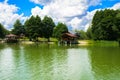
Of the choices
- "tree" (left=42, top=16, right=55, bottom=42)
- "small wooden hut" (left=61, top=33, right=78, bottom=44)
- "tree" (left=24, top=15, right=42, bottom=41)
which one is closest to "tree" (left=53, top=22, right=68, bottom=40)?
"tree" (left=42, top=16, right=55, bottom=42)

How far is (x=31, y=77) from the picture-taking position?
832 inches

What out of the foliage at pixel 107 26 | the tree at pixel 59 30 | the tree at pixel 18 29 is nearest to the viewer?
the foliage at pixel 107 26

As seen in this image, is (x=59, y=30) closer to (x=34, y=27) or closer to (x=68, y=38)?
(x=68, y=38)

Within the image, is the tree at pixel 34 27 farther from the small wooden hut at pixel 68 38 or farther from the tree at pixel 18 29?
the small wooden hut at pixel 68 38

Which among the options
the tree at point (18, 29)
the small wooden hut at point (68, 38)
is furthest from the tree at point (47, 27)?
the small wooden hut at point (68, 38)

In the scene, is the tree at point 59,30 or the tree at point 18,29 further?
the tree at point 18,29

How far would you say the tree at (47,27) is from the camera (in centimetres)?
10988

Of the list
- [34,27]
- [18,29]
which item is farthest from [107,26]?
[18,29]

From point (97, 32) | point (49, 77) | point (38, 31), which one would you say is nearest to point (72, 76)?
point (49, 77)

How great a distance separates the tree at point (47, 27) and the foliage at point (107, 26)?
713 inches

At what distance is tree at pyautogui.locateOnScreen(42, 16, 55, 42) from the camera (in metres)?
110

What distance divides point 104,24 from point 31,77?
7222 cm

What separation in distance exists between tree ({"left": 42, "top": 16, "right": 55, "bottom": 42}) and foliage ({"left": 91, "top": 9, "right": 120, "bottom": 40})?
18.1m

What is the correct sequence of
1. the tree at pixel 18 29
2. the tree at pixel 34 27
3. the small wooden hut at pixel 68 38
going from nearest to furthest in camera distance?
the small wooden hut at pixel 68 38, the tree at pixel 34 27, the tree at pixel 18 29
